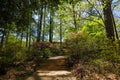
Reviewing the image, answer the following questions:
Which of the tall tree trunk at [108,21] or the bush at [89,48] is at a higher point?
the tall tree trunk at [108,21]

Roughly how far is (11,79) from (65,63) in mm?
3328

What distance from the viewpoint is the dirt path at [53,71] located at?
7625mm

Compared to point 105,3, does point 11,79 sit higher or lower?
lower

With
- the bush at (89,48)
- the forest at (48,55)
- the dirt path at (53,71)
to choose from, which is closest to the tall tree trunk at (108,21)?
the forest at (48,55)

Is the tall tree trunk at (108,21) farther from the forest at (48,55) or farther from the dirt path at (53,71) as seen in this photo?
the dirt path at (53,71)

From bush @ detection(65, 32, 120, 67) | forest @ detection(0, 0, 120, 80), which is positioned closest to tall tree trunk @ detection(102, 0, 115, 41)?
forest @ detection(0, 0, 120, 80)

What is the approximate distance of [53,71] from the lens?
915 cm

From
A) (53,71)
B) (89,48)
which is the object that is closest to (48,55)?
(89,48)

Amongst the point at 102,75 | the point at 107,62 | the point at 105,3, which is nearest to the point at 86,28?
the point at 105,3

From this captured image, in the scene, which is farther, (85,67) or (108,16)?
(108,16)

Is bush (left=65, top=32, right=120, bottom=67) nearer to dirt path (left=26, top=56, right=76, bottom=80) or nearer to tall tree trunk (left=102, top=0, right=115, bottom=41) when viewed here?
dirt path (left=26, top=56, right=76, bottom=80)

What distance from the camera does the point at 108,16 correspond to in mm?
12883

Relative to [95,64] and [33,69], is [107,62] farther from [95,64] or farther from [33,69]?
[33,69]

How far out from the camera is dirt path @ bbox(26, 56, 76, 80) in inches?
300
